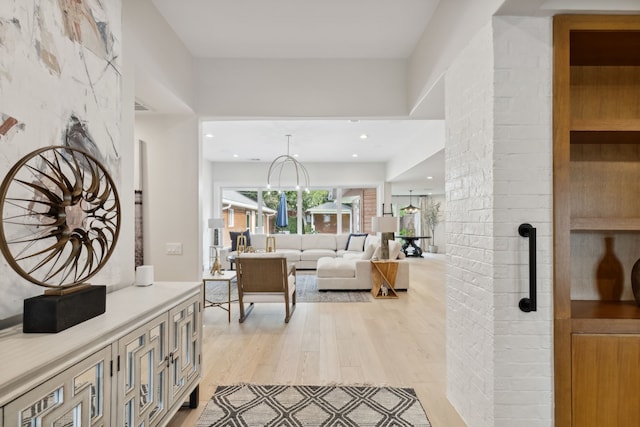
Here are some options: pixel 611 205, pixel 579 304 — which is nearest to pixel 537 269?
pixel 579 304

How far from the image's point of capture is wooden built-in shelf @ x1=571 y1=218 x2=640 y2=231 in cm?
188

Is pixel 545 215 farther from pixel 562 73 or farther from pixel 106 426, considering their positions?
pixel 106 426

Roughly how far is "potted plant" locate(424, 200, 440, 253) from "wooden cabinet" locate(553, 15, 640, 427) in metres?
12.2

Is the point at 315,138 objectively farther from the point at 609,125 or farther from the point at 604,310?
the point at 604,310

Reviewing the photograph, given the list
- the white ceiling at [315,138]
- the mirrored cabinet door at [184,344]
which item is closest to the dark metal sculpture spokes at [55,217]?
the mirrored cabinet door at [184,344]

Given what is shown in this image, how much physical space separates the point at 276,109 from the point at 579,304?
3.03 m

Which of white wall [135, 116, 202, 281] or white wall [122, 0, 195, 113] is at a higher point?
white wall [122, 0, 195, 113]

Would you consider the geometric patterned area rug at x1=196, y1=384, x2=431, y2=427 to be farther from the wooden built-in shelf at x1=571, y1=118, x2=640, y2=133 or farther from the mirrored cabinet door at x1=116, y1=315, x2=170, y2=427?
the wooden built-in shelf at x1=571, y1=118, x2=640, y2=133

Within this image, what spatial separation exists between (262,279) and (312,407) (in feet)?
7.04

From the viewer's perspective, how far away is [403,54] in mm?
3617

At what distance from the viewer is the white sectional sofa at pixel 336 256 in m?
6.19

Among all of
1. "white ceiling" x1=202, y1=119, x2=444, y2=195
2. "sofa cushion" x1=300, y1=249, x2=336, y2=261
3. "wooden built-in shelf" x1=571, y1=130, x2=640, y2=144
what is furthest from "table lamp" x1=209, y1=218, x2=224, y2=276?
"wooden built-in shelf" x1=571, y1=130, x2=640, y2=144

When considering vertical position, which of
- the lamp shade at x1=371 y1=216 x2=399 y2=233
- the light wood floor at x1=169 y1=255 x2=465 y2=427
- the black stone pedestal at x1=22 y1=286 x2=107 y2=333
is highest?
the lamp shade at x1=371 y1=216 x2=399 y2=233

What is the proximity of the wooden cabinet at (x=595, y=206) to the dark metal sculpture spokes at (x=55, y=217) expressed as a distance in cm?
238
